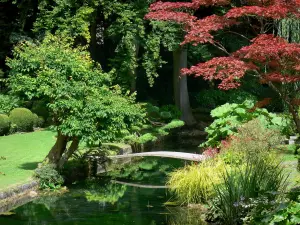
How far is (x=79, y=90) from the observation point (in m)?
11.5

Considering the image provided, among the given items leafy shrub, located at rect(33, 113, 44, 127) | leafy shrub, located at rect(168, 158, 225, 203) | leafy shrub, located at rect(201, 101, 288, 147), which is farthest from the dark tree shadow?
leafy shrub, located at rect(33, 113, 44, 127)

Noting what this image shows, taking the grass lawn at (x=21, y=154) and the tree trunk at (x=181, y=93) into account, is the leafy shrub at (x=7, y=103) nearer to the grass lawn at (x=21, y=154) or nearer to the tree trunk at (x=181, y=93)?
the grass lawn at (x=21, y=154)

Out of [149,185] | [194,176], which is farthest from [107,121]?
[194,176]

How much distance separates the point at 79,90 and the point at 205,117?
13159 mm

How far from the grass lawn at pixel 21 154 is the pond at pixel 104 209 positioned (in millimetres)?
890

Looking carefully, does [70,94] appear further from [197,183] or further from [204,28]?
[204,28]

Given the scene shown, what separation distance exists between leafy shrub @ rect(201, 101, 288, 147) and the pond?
8.93 ft

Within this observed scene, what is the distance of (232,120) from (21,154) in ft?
17.4

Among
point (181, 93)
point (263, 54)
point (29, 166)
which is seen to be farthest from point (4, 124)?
point (263, 54)

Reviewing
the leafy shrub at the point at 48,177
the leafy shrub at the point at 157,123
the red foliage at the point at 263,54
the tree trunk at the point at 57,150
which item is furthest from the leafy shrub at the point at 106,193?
the leafy shrub at the point at 157,123

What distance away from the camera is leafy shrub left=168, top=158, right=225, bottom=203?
959 centimetres

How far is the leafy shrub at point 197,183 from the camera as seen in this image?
9586mm

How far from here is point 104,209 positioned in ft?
33.0

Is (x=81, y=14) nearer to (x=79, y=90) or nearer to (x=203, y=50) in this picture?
(x=203, y=50)
